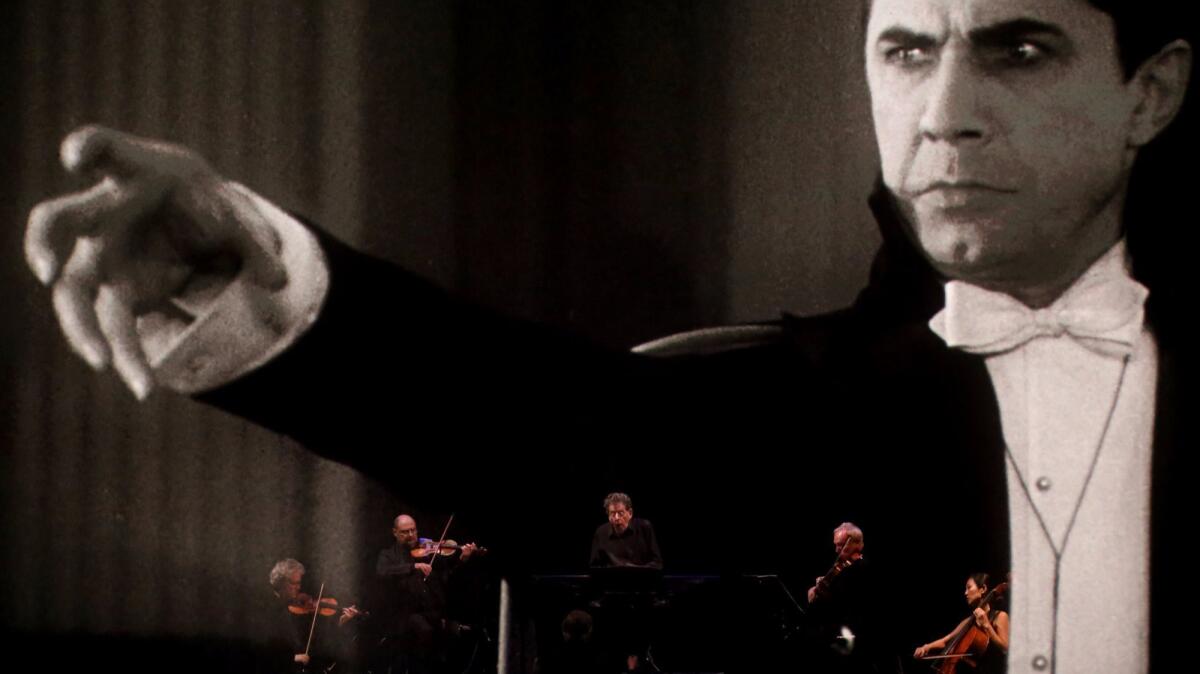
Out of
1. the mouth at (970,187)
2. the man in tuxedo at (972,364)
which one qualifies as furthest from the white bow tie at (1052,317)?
the mouth at (970,187)

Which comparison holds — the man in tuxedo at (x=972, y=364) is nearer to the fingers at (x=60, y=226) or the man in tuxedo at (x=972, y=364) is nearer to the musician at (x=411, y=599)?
the musician at (x=411, y=599)

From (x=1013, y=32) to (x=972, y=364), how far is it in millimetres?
970

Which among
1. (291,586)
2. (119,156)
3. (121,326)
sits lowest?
(291,586)

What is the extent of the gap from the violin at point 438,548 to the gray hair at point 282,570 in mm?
448

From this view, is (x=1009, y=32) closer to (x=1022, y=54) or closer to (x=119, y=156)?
(x=1022, y=54)

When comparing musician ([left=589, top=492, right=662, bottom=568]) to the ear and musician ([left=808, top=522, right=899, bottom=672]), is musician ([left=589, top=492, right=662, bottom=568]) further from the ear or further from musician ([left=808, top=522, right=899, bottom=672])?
the ear

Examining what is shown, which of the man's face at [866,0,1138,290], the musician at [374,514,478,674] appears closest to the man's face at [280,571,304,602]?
the musician at [374,514,478,674]

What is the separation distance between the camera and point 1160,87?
4.07m

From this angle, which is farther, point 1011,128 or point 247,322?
point 1011,128

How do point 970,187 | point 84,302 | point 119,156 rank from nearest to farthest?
point 84,302 → point 119,156 → point 970,187

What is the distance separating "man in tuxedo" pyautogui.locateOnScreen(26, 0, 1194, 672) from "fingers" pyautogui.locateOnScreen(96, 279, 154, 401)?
2.03 ft

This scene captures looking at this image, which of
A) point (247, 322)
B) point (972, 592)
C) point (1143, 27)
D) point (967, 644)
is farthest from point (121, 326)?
point (1143, 27)

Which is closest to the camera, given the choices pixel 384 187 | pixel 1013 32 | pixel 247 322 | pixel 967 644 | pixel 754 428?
pixel 247 322

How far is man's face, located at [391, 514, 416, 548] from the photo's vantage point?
15.3ft
